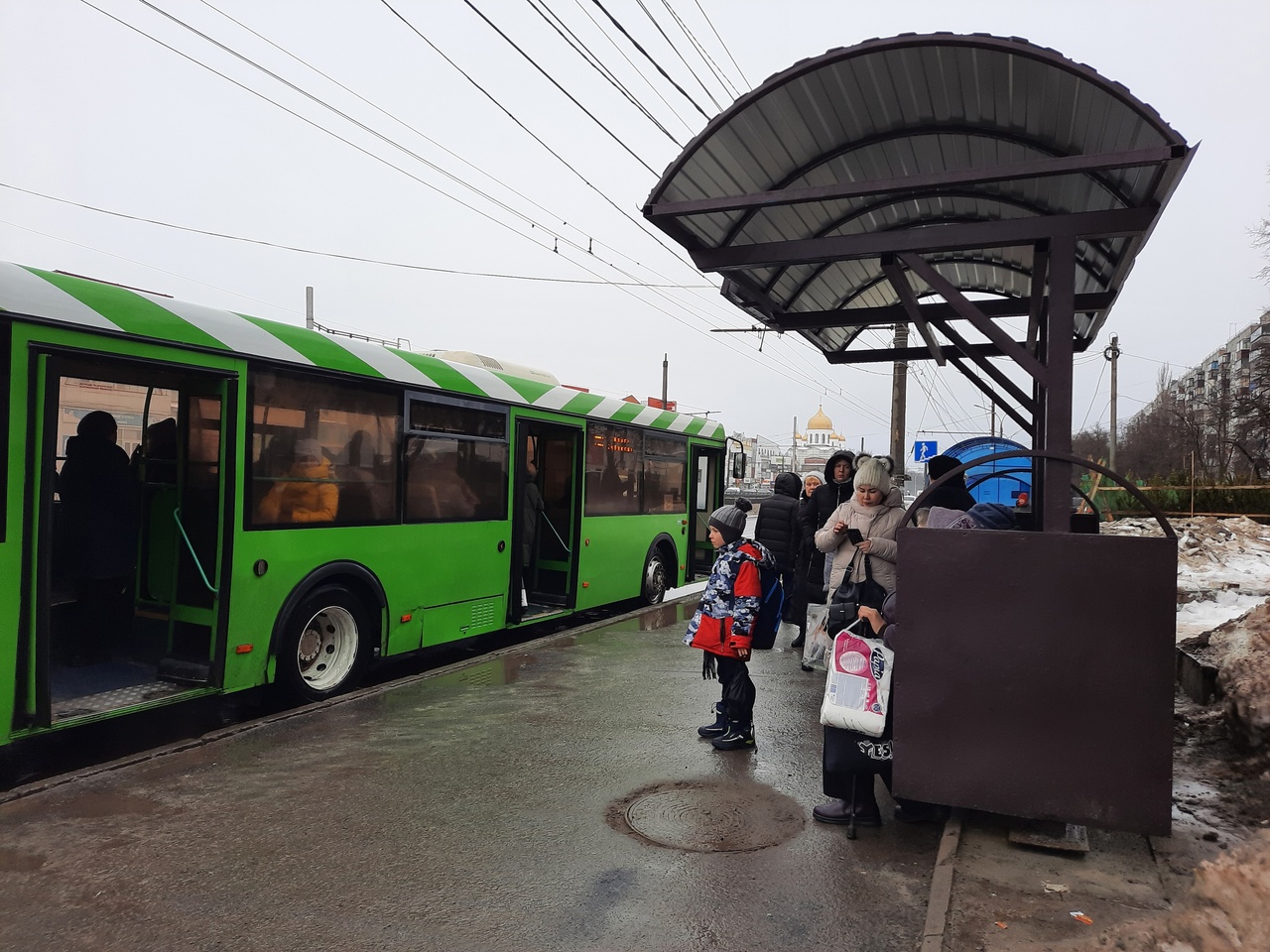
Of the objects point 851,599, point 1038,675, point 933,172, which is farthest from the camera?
point 933,172

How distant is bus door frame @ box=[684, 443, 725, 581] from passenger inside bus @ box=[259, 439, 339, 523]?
7313mm

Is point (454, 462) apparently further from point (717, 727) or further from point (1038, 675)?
point (1038, 675)

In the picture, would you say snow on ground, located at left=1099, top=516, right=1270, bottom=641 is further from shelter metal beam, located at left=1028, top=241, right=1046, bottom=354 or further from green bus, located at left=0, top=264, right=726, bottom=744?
green bus, located at left=0, top=264, right=726, bottom=744

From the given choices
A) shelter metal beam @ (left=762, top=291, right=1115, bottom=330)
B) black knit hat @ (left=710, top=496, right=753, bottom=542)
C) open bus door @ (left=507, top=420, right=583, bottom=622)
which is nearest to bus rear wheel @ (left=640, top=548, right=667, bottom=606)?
open bus door @ (left=507, top=420, right=583, bottom=622)

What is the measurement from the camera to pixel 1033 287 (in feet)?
18.9

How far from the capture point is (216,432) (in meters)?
6.04

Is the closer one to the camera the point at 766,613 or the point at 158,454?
the point at 766,613

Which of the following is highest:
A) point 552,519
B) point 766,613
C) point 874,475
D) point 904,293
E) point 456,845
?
point 904,293

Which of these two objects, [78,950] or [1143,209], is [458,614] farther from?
[1143,209]

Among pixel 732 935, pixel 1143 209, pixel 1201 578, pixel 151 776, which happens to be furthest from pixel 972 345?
pixel 1201 578

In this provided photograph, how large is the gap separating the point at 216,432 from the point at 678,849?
167 inches

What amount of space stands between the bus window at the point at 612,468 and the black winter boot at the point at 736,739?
4.93 m

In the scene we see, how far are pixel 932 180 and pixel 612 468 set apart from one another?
670cm

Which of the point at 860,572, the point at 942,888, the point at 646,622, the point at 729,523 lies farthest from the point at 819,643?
the point at 646,622
